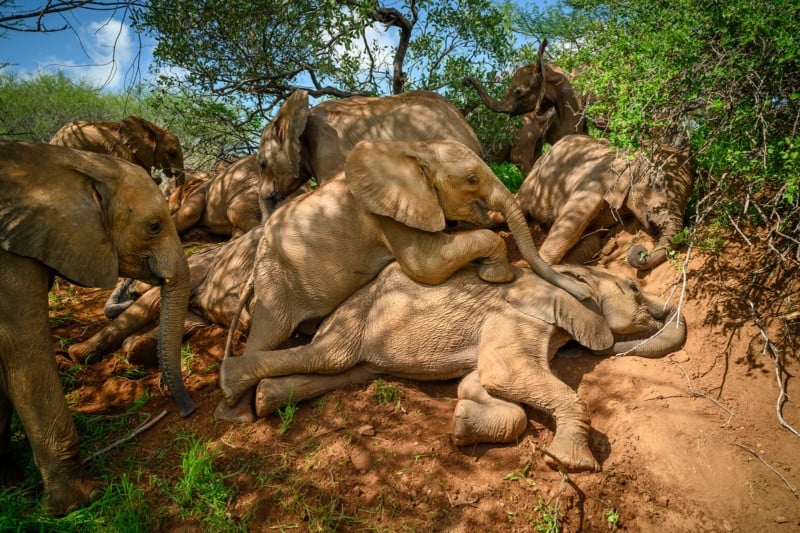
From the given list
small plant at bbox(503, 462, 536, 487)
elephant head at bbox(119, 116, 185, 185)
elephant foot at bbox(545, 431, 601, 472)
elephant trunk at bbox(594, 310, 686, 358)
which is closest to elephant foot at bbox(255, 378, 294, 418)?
small plant at bbox(503, 462, 536, 487)

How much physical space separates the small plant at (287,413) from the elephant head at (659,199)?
9.99 ft

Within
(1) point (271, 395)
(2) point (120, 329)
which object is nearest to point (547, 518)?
(1) point (271, 395)

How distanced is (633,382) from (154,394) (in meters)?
3.56

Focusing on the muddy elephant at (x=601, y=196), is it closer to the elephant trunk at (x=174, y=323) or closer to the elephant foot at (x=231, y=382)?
the elephant foot at (x=231, y=382)

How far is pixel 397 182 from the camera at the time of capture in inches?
144

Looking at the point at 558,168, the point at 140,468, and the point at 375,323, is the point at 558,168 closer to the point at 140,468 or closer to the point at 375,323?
the point at 375,323

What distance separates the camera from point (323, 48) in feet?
24.6

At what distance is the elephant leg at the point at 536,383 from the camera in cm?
299

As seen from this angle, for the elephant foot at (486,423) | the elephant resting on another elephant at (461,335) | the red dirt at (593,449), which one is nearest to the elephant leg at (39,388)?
the red dirt at (593,449)

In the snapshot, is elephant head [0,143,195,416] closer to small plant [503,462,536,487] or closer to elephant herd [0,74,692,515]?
elephant herd [0,74,692,515]

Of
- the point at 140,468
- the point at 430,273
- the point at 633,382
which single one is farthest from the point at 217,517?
the point at 633,382

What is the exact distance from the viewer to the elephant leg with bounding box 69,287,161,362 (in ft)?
15.4

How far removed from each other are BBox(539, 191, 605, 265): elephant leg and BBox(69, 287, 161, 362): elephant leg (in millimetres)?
3644

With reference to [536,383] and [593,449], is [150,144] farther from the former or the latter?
[593,449]
